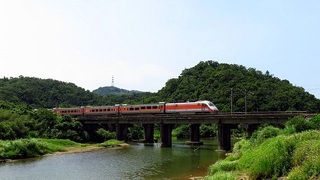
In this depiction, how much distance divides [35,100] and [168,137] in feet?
402

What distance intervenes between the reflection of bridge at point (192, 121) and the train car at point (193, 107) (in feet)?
8.41

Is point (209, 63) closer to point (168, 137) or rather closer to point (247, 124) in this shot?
point (168, 137)

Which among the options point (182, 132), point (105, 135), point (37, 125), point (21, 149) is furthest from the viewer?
point (182, 132)

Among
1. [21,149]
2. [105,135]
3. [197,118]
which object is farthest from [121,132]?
[21,149]

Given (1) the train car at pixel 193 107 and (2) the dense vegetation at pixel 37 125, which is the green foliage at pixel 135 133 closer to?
(2) the dense vegetation at pixel 37 125

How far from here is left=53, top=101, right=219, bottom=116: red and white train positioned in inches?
2420

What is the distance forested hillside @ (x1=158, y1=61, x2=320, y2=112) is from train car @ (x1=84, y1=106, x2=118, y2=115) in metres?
32.0

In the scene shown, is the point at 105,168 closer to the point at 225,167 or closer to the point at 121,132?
the point at 225,167

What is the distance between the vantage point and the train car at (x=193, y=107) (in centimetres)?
6064

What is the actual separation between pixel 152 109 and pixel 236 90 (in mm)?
44773

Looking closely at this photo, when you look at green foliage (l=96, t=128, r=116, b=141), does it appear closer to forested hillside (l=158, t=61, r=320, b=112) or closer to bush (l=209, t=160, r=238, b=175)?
forested hillside (l=158, t=61, r=320, b=112)

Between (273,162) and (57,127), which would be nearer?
(273,162)

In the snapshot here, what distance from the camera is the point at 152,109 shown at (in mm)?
70312

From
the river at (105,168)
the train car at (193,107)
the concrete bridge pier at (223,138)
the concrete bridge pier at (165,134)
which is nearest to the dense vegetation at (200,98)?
the train car at (193,107)
